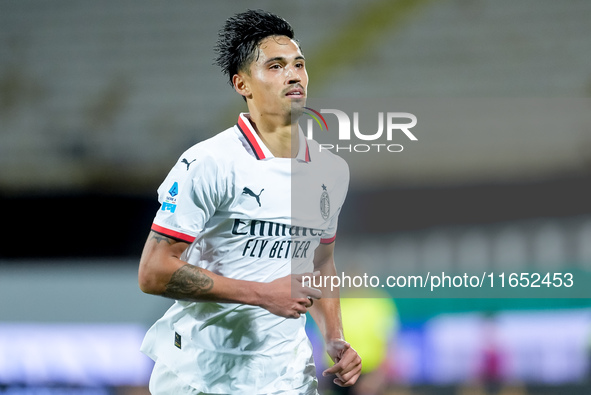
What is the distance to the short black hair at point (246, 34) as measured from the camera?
2.75 meters

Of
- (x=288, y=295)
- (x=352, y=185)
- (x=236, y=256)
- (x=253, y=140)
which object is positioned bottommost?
(x=288, y=295)

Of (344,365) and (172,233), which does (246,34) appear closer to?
(172,233)

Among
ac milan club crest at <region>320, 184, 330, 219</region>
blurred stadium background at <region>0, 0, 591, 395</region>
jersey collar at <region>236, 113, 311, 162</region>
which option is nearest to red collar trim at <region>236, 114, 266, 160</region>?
jersey collar at <region>236, 113, 311, 162</region>

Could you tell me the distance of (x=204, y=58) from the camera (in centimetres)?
768

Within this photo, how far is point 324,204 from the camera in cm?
283

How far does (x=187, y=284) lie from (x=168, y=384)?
44cm

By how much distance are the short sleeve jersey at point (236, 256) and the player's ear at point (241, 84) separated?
0.18 m

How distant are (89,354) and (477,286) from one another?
3121 mm

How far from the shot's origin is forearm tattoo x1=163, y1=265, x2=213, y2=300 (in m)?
2.31

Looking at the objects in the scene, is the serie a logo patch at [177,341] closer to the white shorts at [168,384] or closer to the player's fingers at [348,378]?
the white shorts at [168,384]

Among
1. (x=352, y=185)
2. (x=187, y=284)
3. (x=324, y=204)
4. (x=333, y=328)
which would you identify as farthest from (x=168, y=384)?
(x=352, y=185)

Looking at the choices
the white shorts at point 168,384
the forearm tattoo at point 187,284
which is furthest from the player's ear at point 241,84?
the white shorts at point 168,384

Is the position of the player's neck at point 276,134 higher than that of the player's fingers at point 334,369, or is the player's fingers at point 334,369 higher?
the player's neck at point 276,134

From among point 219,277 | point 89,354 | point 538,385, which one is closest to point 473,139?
point 538,385
